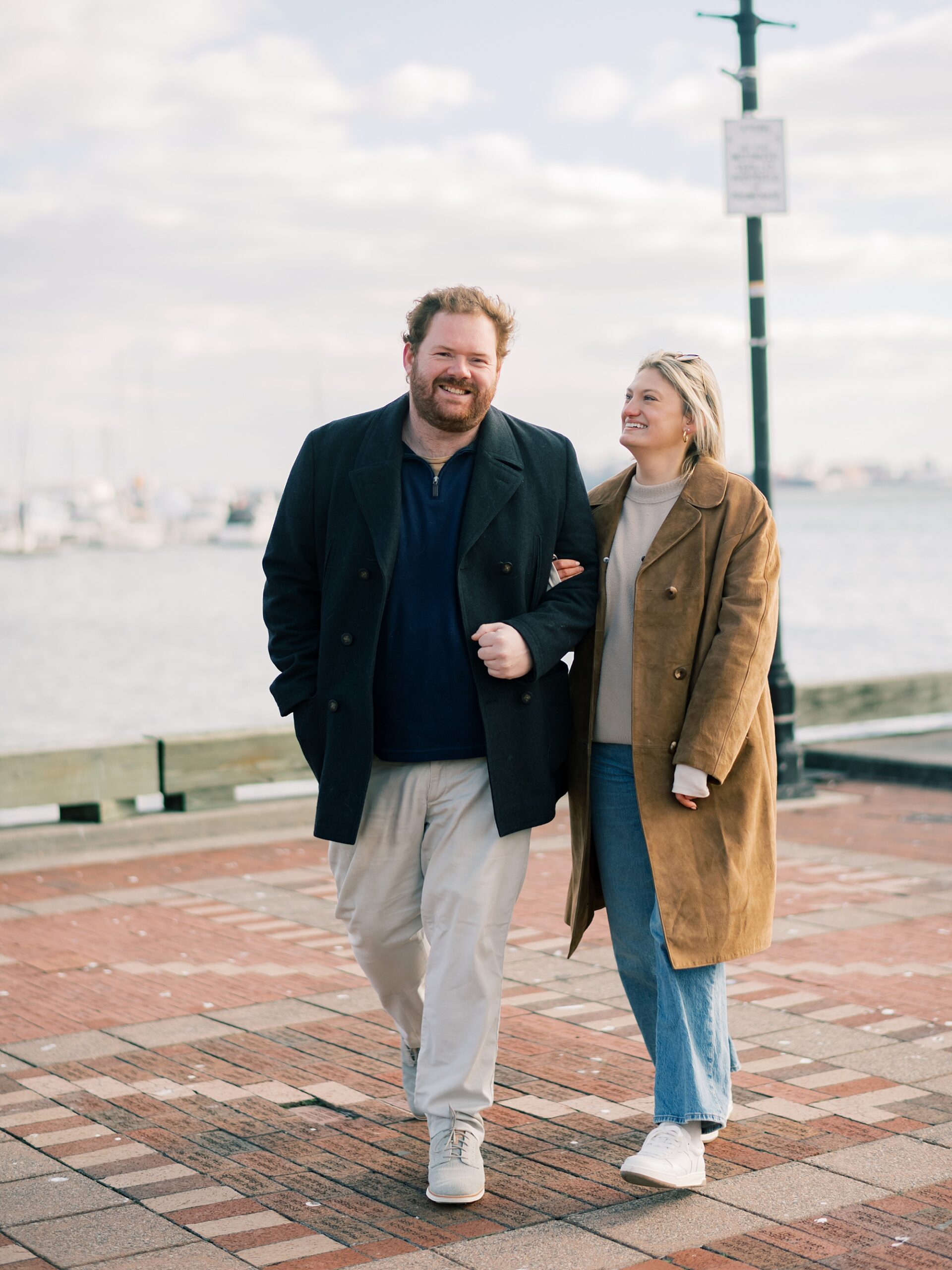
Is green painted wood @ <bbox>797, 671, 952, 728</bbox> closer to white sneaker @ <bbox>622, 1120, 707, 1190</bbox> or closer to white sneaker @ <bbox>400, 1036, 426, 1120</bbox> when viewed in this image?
white sneaker @ <bbox>400, 1036, 426, 1120</bbox>

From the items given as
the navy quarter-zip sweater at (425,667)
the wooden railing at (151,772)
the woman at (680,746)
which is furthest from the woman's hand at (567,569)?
the wooden railing at (151,772)

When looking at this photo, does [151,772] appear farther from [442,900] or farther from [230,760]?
[442,900]

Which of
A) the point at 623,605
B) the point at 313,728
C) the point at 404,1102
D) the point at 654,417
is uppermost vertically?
the point at 654,417

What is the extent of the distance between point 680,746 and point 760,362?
639cm

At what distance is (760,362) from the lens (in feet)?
32.6

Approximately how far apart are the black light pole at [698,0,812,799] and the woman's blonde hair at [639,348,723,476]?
5.71 meters

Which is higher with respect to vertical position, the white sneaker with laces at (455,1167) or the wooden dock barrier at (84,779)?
the wooden dock barrier at (84,779)

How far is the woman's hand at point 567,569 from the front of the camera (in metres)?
4.21

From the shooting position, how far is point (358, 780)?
4.02 metres

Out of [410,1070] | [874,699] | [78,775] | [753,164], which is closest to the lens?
[410,1070]

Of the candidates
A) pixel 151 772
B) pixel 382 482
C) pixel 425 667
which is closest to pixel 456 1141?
pixel 425 667

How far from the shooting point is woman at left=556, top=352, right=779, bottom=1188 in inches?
→ 155

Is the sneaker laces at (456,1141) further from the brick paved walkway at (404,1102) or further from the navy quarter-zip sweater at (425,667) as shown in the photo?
the navy quarter-zip sweater at (425,667)

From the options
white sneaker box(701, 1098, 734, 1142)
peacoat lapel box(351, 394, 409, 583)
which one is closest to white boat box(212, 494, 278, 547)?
peacoat lapel box(351, 394, 409, 583)
